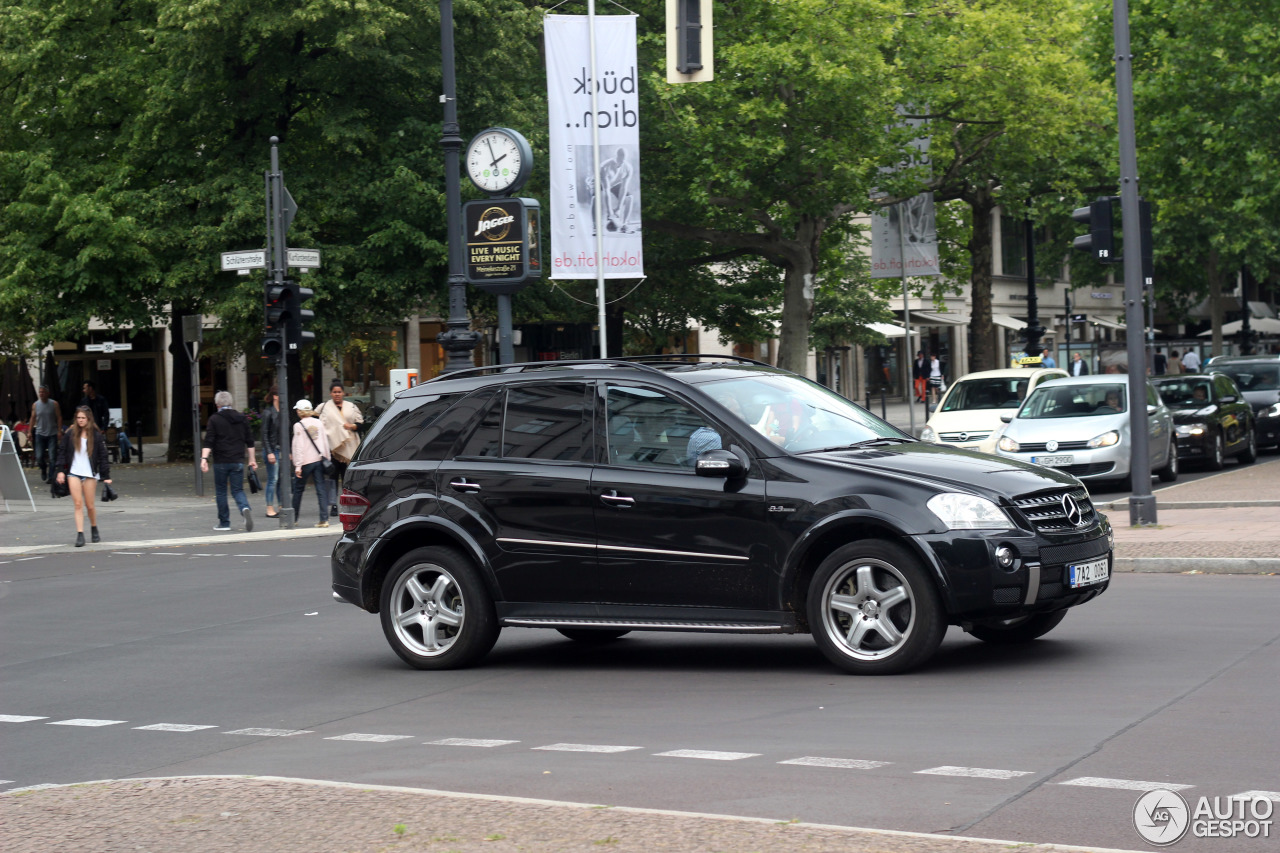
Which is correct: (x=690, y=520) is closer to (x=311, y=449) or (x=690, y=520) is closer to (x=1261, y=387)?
(x=311, y=449)

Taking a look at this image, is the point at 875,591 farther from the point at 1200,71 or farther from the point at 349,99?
the point at 349,99

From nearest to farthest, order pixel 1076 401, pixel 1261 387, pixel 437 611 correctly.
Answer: pixel 437 611, pixel 1076 401, pixel 1261 387

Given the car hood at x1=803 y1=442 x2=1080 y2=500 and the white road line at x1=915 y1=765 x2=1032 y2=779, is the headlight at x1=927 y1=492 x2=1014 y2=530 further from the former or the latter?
the white road line at x1=915 y1=765 x2=1032 y2=779

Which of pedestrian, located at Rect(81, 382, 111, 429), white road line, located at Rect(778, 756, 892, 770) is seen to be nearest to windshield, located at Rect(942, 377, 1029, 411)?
white road line, located at Rect(778, 756, 892, 770)

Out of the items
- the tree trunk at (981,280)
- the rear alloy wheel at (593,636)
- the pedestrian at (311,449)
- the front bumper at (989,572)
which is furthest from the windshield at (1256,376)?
the front bumper at (989,572)

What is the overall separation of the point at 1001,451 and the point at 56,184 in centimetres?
1844

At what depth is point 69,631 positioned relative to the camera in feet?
42.5

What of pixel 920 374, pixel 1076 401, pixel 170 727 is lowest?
pixel 170 727

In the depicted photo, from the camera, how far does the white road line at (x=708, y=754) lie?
268 inches

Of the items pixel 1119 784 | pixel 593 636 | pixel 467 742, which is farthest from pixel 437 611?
pixel 1119 784

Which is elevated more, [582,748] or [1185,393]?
[1185,393]

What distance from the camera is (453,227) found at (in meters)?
21.7

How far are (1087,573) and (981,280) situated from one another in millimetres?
30219

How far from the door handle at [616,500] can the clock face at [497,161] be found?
12.9m
